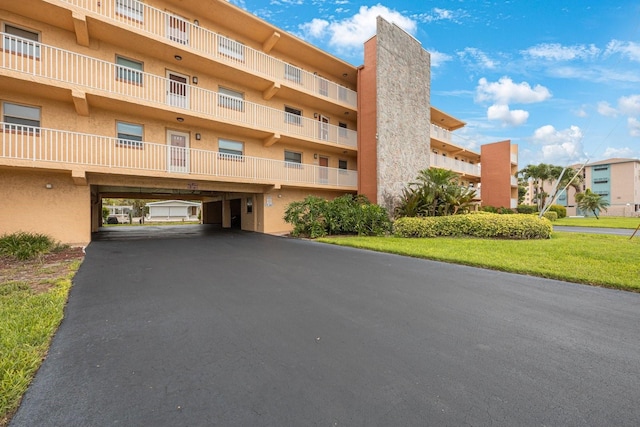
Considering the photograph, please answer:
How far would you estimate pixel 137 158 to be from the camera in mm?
12164

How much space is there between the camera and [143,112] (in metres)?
12.4

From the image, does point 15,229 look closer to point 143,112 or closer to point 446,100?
point 143,112

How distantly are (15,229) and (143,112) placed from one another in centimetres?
643

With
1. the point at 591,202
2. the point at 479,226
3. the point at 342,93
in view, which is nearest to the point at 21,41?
the point at 342,93

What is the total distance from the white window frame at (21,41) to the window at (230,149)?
23.9ft

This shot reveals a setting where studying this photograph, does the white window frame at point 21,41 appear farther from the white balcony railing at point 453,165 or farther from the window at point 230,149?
the white balcony railing at point 453,165

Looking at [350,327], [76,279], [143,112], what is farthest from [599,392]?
[143,112]

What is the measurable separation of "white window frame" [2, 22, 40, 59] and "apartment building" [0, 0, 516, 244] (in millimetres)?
56

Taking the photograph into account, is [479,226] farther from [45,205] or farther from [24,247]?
[45,205]

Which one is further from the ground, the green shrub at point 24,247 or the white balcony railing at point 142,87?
the white balcony railing at point 142,87

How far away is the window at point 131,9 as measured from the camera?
11.9 m

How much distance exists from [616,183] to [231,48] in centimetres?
7868

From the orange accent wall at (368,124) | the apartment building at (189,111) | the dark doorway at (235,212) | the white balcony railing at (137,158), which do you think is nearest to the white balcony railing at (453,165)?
the apartment building at (189,111)

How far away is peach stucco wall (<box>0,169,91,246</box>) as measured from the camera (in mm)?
10422
